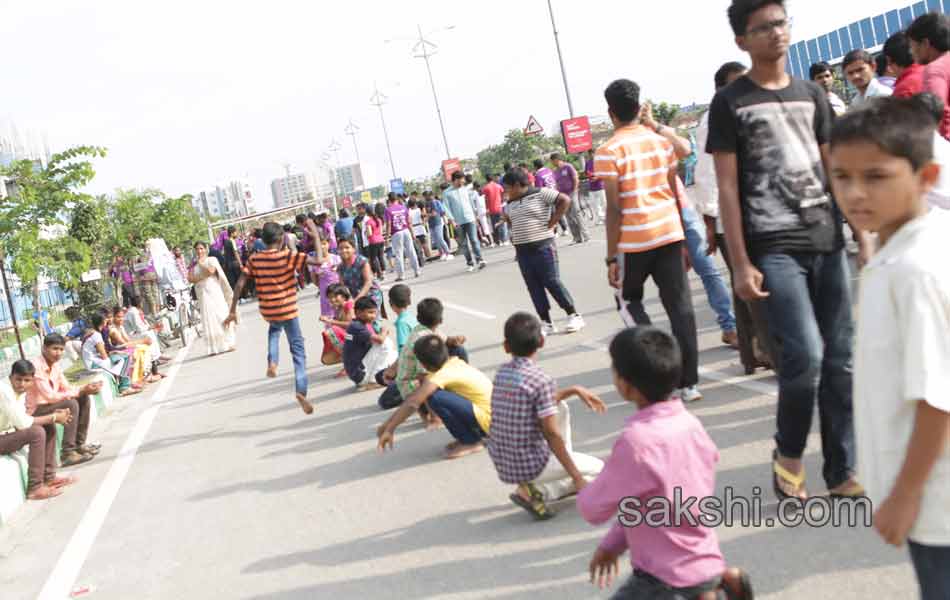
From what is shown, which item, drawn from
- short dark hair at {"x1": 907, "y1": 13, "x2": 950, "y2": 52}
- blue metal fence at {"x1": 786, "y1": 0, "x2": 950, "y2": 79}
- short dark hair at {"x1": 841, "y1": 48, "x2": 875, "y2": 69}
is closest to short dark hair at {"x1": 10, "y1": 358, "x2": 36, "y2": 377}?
short dark hair at {"x1": 907, "y1": 13, "x2": 950, "y2": 52}

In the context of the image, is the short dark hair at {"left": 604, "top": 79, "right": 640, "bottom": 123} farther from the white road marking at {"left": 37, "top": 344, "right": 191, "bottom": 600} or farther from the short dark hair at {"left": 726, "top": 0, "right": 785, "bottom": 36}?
the white road marking at {"left": 37, "top": 344, "right": 191, "bottom": 600}

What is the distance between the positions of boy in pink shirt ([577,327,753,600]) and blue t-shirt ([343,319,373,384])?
22.4 feet

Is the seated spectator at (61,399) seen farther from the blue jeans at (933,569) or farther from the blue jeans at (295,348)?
the blue jeans at (933,569)

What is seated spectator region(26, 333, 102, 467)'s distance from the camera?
906 centimetres

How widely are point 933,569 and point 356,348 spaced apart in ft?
26.6

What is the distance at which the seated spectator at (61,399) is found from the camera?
9.06 metres

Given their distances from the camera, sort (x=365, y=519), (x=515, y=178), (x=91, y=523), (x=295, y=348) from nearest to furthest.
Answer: (x=365, y=519)
(x=91, y=523)
(x=295, y=348)
(x=515, y=178)

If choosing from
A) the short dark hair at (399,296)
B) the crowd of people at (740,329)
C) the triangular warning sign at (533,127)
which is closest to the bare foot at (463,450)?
the crowd of people at (740,329)

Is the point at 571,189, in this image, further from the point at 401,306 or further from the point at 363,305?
the point at 401,306

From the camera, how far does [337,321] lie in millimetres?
10398

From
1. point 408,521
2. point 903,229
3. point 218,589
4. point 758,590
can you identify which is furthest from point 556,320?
point 903,229

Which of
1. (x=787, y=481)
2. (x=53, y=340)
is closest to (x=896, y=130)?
(x=787, y=481)

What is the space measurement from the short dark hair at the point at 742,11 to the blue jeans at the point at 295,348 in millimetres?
5957

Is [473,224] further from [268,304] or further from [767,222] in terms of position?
[767,222]
